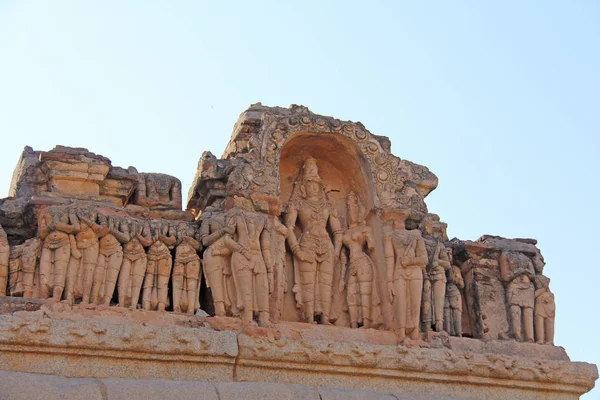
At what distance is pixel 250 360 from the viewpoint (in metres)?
12.0

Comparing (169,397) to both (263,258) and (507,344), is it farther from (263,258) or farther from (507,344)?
(507,344)

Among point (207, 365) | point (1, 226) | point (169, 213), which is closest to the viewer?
point (207, 365)

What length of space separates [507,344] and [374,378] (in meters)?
2.44

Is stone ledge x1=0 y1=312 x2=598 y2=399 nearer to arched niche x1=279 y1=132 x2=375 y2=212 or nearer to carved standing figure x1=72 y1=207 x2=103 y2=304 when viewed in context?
carved standing figure x1=72 y1=207 x2=103 y2=304

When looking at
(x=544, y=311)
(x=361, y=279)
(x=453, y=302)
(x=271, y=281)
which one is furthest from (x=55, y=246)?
(x=544, y=311)

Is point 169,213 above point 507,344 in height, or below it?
above

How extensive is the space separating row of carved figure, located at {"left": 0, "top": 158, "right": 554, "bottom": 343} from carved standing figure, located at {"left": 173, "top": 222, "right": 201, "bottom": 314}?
0.05 feet

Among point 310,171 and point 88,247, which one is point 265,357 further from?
point 310,171

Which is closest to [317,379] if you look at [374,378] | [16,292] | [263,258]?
[374,378]

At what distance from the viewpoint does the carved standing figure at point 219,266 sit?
1272 cm

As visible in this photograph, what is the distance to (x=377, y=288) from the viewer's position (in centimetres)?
1396

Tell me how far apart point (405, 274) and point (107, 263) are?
4.23 meters

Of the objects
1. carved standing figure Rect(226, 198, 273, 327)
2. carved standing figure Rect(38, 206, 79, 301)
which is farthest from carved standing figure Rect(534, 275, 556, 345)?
carved standing figure Rect(38, 206, 79, 301)

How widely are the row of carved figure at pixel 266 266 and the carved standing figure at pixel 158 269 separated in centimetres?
1
